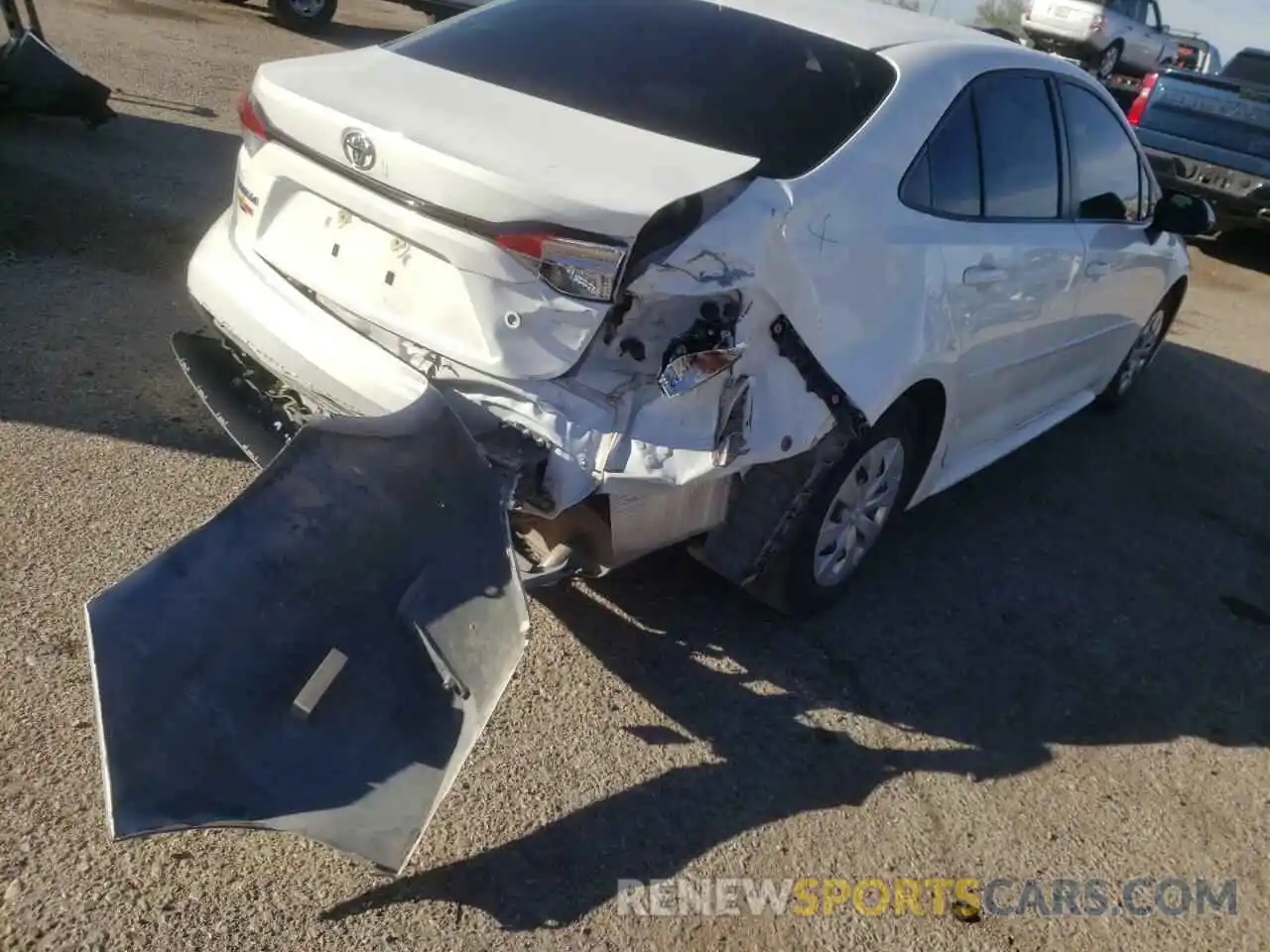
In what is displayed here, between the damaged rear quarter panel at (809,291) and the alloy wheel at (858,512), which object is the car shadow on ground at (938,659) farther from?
the damaged rear quarter panel at (809,291)

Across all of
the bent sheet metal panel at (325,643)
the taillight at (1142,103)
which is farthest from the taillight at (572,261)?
the taillight at (1142,103)

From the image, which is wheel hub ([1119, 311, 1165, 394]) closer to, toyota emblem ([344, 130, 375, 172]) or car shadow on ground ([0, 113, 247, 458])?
toyota emblem ([344, 130, 375, 172])

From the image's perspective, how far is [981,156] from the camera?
3656 mm

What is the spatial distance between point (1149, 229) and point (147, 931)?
16.1 feet

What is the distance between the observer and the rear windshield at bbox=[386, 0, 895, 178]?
10.1 feet

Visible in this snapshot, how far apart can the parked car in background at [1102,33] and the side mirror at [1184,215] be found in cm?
1530

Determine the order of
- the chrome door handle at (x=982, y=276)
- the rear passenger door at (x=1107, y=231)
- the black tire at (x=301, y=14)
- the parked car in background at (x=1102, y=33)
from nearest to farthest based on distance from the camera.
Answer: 1. the chrome door handle at (x=982, y=276)
2. the rear passenger door at (x=1107, y=231)
3. the black tire at (x=301, y=14)
4. the parked car in background at (x=1102, y=33)

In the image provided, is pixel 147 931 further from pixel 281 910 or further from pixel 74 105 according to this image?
pixel 74 105

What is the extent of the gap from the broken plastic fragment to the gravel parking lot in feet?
3.54

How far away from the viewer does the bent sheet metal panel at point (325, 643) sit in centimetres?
225

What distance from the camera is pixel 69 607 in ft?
10.1

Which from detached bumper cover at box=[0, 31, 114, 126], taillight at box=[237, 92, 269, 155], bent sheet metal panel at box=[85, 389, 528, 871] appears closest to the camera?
bent sheet metal panel at box=[85, 389, 528, 871]

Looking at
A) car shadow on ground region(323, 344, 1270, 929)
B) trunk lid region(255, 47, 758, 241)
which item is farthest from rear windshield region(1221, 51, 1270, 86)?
trunk lid region(255, 47, 758, 241)

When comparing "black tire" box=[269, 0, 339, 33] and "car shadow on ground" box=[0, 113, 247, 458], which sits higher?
"car shadow on ground" box=[0, 113, 247, 458]
